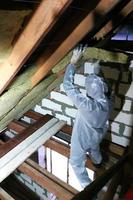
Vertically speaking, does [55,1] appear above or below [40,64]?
above

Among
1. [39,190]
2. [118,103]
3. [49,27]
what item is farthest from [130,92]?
[39,190]

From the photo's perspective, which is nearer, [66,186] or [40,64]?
[40,64]

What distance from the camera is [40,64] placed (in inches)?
70.0

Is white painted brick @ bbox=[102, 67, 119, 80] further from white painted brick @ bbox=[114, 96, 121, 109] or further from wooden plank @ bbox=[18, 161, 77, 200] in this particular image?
wooden plank @ bbox=[18, 161, 77, 200]

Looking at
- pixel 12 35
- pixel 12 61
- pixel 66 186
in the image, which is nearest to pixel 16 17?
pixel 12 35

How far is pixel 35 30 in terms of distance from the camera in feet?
3.86

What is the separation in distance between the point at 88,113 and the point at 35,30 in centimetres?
95

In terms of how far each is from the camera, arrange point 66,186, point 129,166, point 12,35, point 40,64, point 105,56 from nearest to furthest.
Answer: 1. point 12,35
2. point 40,64
3. point 105,56
4. point 129,166
5. point 66,186

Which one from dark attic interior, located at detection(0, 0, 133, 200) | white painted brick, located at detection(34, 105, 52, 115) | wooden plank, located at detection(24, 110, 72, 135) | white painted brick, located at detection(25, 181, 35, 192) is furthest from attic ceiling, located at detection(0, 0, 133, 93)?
white painted brick, located at detection(25, 181, 35, 192)

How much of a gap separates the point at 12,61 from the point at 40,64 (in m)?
0.42

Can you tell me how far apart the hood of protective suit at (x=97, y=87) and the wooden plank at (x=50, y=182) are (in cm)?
89

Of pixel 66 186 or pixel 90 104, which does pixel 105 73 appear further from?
pixel 66 186

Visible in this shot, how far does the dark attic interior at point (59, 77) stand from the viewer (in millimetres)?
1175

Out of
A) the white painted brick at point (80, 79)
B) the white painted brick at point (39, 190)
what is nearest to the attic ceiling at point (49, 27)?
the white painted brick at point (80, 79)
